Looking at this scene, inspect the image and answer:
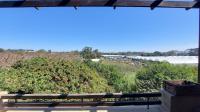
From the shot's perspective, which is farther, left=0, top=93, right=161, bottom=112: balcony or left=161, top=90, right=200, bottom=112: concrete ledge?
left=0, top=93, right=161, bottom=112: balcony

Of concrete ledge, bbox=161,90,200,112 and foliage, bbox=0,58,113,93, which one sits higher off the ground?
foliage, bbox=0,58,113,93

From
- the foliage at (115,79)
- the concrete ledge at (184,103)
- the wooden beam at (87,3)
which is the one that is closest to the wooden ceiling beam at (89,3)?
the wooden beam at (87,3)

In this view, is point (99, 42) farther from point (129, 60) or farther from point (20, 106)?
point (20, 106)

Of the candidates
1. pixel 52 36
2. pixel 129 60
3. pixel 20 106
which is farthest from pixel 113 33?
pixel 20 106

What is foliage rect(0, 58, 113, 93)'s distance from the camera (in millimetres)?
10164

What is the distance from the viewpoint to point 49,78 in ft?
34.2

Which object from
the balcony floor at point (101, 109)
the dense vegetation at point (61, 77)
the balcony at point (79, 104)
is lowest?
the balcony floor at point (101, 109)

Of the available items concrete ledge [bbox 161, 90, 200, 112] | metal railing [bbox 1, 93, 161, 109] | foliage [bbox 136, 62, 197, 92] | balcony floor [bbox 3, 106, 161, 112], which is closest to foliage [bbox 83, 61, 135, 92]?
foliage [bbox 136, 62, 197, 92]

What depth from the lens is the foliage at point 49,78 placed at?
10.2 m

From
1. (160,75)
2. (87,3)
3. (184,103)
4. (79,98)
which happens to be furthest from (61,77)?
(184,103)

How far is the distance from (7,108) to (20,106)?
29 cm

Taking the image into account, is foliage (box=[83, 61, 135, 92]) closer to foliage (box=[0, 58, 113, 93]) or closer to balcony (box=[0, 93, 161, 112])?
foliage (box=[0, 58, 113, 93])

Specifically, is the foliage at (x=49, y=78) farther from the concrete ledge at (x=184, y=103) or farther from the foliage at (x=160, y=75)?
the concrete ledge at (x=184, y=103)

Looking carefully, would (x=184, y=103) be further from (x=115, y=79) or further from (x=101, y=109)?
(x=115, y=79)
